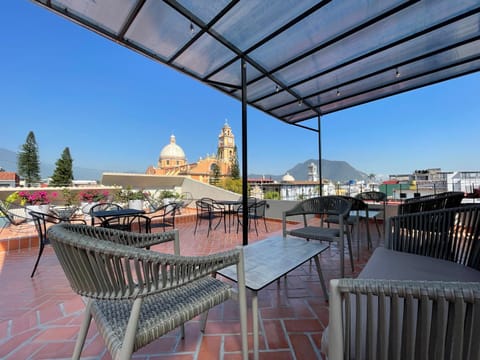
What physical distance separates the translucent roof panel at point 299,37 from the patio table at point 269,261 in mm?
1939

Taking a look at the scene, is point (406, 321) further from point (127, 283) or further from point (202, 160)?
point (202, 160)

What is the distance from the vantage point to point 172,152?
42938mm

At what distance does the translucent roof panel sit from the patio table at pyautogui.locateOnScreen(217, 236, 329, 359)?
1939 mm

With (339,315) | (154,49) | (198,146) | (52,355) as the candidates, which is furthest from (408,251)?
(198,146)

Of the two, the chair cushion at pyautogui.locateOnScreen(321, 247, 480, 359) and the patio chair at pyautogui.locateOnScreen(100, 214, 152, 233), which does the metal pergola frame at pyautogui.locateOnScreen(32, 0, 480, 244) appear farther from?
the chair cushion at pyautogui.locateOnScreen(321, 247, 480, 359)

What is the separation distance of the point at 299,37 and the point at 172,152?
43129 mm

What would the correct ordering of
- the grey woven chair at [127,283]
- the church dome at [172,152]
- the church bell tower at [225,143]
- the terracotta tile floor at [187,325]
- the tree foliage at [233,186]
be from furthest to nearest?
1. the church bell tower at [225,143]
2. the church dome at [172,152]
3. the tree foliage at [233,186]
4. the terracotta tile floor at [187,325]
5. the grey woven chair at [127,283]

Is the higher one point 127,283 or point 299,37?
point 299,37

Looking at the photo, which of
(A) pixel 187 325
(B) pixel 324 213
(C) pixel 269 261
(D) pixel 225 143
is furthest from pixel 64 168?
(C) pixel 269 261

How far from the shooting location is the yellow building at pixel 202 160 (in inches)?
1498

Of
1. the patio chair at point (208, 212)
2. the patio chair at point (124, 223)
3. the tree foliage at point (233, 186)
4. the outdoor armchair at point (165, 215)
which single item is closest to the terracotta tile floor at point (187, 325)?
the patio chair at point (124, 223)

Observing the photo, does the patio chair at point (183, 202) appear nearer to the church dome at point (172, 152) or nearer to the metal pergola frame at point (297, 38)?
the metal pergola frame at point (297, 38)

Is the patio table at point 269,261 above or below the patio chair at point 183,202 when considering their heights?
above

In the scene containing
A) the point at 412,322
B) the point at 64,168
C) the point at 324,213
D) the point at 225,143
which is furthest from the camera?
the point at 225,143
